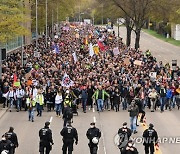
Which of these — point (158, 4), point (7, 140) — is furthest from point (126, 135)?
point (158, 4)

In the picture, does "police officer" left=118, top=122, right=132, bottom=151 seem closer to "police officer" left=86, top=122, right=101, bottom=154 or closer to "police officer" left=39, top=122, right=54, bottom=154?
"police officer" left=86, top=122, right=101, bottom=154

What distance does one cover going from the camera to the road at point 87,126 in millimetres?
19312

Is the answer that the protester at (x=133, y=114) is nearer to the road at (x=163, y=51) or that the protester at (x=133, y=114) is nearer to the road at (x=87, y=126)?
the road at (x=87, y=126)

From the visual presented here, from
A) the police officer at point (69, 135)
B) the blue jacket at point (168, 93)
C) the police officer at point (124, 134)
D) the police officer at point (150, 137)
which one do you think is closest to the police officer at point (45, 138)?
the police officer at point (69, 135)

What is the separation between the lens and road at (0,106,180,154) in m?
19.3

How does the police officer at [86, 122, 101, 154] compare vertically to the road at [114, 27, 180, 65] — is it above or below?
below

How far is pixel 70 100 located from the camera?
24906mm

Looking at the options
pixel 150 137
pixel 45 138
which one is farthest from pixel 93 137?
pixel 150 137

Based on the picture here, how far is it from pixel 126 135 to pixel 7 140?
3.94m

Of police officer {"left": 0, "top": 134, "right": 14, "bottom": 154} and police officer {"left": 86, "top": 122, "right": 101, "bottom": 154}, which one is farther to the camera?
police officer {"left": 86, "top": 122, "right": 101, "bottom": 154}

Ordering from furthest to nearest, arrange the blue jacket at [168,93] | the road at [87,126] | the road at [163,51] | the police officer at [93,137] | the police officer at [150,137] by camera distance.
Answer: the road at [163,51]
the blue jacket at [168,93]
the road at [87,126]
the police officer at [150,137]
the police officer at [93,137]

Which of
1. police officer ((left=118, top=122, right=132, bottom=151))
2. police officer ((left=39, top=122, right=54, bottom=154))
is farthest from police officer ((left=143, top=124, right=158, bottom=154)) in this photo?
police officer ((left=39, top=122, right=54, bottom=154))

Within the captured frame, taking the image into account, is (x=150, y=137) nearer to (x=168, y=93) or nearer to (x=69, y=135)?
(x=69, y=135)

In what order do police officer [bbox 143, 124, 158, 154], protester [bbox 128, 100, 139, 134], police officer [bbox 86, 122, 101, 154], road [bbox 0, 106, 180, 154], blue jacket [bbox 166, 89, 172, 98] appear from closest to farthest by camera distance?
police officer [bbox 86, 122, 101, 154], police officer [bbox 143, 124, 158, 154], road [bbox 0, 106, 180, 154], protester [bbox 128, 100, 139, 134], blue jacket [bbox 166, 89, 172, 98]
